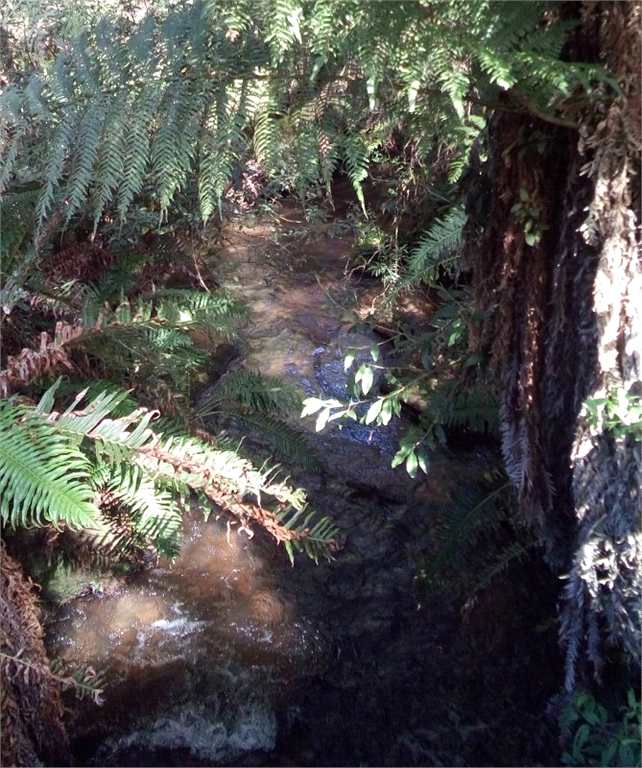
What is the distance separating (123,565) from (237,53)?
1675 mm

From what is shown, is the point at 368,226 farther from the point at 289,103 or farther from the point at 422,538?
the point at 289,103

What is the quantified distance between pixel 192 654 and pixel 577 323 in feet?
5.10

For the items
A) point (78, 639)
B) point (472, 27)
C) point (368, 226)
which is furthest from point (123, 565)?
point (368, 226)

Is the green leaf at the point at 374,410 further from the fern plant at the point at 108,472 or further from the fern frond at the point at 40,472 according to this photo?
the fern frond at the point at 40,472

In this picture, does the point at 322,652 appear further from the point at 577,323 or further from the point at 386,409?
the point at 577,323

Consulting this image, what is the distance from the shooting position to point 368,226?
4.45 meters

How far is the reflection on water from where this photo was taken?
200cm

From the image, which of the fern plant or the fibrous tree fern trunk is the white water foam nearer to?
the fern plant

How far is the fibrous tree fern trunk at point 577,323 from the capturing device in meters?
1.33

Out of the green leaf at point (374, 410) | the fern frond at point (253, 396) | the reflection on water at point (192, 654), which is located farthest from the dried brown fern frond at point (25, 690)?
the green leaf at point (374, 410)

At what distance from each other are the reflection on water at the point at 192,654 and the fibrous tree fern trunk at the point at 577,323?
920 mm

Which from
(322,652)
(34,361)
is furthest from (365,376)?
(322,652)

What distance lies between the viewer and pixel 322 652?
2266 mm

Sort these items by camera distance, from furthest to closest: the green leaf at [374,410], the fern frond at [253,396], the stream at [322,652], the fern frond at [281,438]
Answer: the fern frond at [253,396]
the fern frond at [281,438]
the stream at [322,652]
the green leaf at [374,410]
